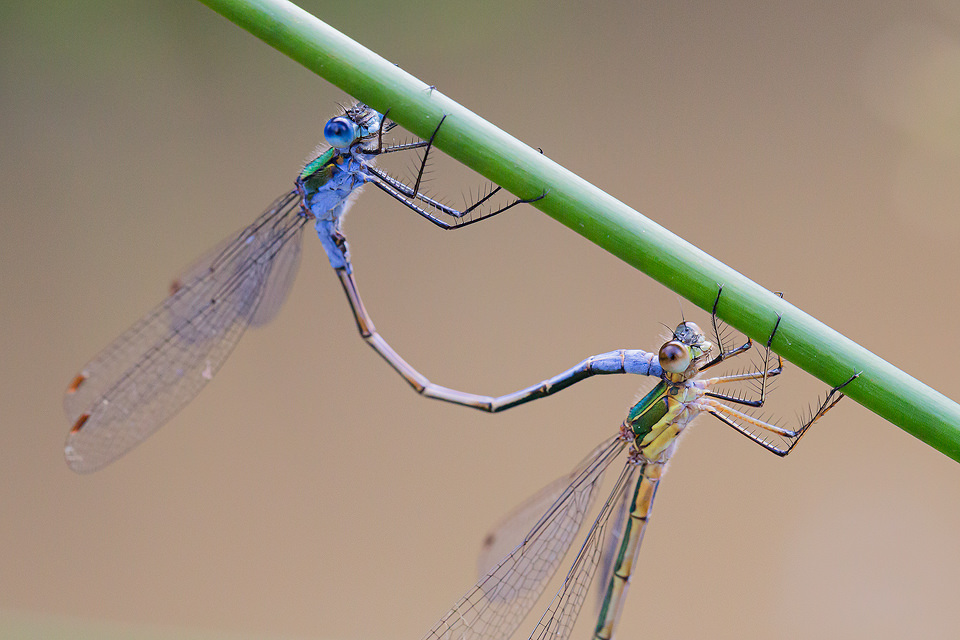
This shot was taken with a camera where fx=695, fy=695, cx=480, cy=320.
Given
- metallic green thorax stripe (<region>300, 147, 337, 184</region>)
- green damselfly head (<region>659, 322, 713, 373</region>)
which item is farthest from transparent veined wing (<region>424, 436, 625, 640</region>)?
metallic green thorax stripe (<region>300, 147, 337, 184</region>)

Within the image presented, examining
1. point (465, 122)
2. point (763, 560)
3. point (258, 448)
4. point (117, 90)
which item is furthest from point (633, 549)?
point (117, 90)

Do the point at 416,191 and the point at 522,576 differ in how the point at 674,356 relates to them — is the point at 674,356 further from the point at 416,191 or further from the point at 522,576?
the point at 522,576

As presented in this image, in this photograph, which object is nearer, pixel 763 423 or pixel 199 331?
pixel 763 423

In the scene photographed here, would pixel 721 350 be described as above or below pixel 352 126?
below

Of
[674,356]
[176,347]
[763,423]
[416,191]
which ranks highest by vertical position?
[176,347]

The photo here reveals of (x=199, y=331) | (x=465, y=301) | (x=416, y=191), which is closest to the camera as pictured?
(x=416, y=191)

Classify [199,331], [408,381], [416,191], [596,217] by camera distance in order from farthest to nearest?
1. [199,331]
2. [408,381]
3. [416,191]
4. [596,217]

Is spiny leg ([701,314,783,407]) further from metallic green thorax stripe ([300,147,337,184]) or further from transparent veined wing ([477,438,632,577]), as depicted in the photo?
metallic green thorax stripe ([300,147,337,184])

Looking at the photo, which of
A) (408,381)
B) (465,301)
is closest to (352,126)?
(408,381)
